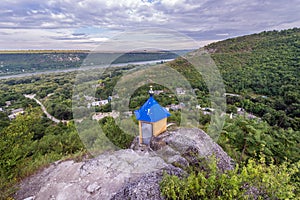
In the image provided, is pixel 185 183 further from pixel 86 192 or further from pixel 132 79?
pixel 132 79

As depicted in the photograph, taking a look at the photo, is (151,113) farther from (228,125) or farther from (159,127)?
(228,125)

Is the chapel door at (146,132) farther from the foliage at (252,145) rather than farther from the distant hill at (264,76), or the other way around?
the distant hill at (264,76)

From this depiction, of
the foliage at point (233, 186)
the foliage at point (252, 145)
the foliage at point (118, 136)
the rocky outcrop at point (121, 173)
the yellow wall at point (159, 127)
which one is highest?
the foliage at point (233, 186)

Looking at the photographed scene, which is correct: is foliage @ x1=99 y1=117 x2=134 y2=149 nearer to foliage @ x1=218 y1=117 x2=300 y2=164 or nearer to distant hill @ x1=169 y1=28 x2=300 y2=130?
foliage @ x1=218 y1=117 x2=300 y2=164

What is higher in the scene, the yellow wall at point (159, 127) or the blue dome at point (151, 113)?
the blue dome at point (151, 113)

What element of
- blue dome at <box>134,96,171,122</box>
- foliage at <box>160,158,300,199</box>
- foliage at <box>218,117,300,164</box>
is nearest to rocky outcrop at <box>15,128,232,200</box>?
foliage at <box>160,158,300,199</box>

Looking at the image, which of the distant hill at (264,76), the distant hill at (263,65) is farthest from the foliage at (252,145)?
the distant hill at (263,65)
